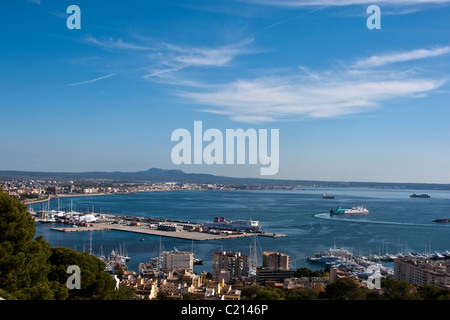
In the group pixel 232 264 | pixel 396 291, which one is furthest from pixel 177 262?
pixel 396 291

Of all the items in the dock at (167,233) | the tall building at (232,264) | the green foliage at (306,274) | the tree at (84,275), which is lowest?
the dock at (167,233)

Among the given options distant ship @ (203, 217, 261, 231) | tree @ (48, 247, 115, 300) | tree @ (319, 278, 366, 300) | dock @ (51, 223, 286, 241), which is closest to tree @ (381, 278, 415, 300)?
tree @ (319, 278, 366, 300)

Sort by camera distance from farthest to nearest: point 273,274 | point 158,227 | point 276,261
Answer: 1. point 158,227
2. point 276,261
3. point 273,274

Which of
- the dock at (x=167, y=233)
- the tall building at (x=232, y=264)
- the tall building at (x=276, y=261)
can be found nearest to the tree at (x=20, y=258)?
the tall building at (x=232, y=264)

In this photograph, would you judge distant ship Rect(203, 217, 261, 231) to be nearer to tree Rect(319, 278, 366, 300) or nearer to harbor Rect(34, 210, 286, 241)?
harbor Rect(34, 210, 286, 241)

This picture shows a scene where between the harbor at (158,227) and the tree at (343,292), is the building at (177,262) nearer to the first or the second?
the tree at (343,292)

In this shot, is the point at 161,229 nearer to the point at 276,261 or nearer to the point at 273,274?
the point at 276,261

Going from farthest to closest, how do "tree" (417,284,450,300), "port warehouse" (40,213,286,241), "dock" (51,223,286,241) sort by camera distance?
"port warehouse" (40,213,286,241), "dock" (51,223,286,241), "tree" (417,284,450,300)

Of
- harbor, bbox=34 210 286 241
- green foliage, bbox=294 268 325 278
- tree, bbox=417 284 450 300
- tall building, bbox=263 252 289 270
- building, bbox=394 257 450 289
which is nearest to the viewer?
tree, bbox=417 284 450 300
